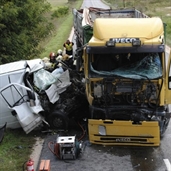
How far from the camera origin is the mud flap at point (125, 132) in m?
9.28

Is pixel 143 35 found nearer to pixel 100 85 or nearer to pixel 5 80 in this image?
pixel 100 85

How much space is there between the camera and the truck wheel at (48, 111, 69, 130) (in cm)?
1088

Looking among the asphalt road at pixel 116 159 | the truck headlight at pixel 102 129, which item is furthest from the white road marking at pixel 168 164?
the truck headlight at pixel 102 129

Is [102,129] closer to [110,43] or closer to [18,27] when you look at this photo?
[110,43]

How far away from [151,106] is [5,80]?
4.26 metres

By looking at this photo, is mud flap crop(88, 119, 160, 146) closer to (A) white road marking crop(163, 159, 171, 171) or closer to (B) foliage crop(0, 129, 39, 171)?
(A) white road marking crop(163, 159, 171, 171)

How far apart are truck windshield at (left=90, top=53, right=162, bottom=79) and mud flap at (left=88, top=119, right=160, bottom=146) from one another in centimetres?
118

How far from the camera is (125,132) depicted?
9453mm

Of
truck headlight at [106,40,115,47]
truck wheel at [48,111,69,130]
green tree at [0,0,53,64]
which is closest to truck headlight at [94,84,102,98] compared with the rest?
truck headlight at [106,40,115,47]

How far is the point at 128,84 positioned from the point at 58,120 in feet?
8.96

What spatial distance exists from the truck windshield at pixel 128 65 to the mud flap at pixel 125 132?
118 cm

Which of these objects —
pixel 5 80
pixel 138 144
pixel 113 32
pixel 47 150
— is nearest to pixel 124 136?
pixel 138 144

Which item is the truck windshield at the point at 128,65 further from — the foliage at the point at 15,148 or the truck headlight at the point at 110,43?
the foliage at the point at 15,148

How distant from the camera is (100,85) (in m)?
9.37
